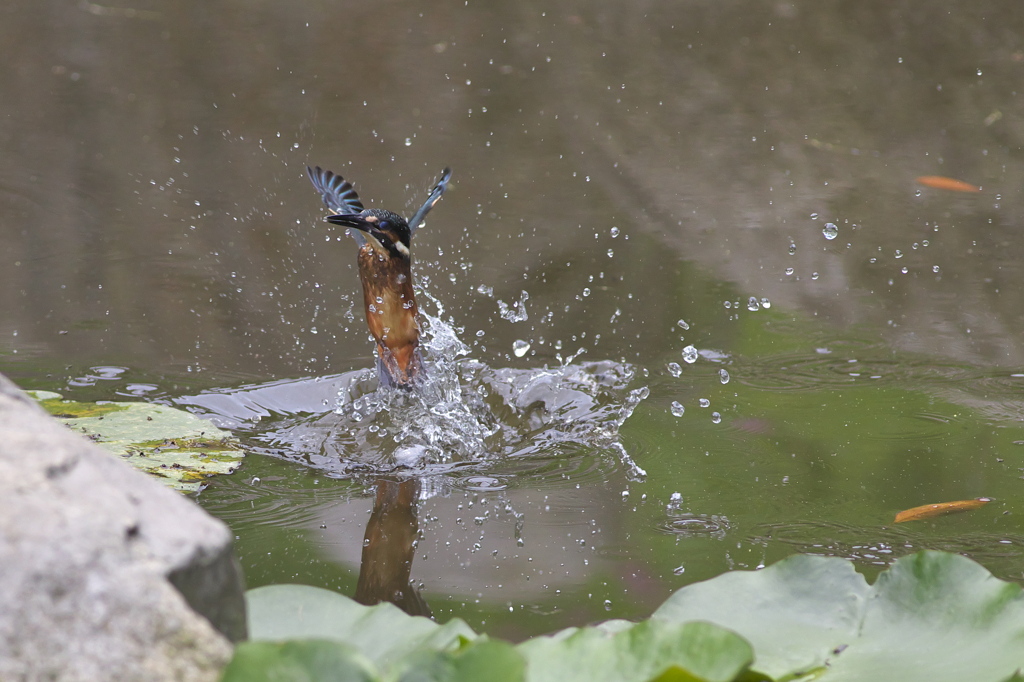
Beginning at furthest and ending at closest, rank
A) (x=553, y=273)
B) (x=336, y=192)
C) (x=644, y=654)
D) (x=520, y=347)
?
1. (x=553, y=273)
2. (x=520, y=347)
3. (x=336, y=192)
4. (x=644, y=654)

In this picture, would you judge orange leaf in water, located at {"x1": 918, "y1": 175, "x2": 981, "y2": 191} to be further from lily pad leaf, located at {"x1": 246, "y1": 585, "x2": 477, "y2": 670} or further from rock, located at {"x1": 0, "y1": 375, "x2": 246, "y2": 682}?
rock, located at {"x1": 0, "y1": 375, "x2": 246, "y2": 682}

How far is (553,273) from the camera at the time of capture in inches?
155

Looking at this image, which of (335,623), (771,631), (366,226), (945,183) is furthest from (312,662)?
(945,183)

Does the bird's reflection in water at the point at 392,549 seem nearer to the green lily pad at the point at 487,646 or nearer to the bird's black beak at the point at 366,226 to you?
the green lily pad at the point at 487,646

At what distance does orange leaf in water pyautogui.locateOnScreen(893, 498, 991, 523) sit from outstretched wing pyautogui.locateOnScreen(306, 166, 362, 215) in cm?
183

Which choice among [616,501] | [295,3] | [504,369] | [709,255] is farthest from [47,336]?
[295,3]

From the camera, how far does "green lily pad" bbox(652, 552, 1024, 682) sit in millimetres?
1390

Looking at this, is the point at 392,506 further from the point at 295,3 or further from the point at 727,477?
the point at 295,3

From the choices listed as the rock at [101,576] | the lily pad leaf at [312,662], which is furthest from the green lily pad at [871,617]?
the rock at [101,576]

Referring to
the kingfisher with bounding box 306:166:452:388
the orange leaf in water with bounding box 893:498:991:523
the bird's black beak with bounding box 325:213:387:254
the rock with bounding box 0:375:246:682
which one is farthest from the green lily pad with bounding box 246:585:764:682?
the kingfisher with bounding box 306:166:452:388

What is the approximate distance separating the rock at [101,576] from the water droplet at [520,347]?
2.28 m

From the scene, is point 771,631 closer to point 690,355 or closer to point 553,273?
point 690,355

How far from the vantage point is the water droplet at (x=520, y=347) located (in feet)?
11.0

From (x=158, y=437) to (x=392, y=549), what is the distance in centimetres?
77
